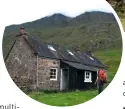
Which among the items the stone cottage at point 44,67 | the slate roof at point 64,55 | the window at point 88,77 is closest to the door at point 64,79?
the stone cottage at point 44,67

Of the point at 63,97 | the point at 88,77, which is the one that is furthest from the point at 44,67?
the point at 88,77

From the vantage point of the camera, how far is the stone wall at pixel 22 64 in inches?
356

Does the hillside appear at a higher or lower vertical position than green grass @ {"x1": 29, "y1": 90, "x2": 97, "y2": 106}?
higher

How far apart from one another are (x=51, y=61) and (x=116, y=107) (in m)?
0.97

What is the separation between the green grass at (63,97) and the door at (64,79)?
0.10m

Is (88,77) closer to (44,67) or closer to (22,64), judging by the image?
(44,67)

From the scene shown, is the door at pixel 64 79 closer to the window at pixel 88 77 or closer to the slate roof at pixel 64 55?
the slate roof at pixel 64 55

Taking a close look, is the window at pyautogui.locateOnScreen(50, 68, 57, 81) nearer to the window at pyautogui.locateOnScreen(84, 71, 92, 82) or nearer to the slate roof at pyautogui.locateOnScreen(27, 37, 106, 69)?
the slate roof at pyautogui.locateOnScreen(27, 37, 106, 69)

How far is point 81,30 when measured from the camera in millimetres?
9203

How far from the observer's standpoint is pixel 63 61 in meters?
9.18

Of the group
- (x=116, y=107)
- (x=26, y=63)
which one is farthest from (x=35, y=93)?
(x=116, y=107)

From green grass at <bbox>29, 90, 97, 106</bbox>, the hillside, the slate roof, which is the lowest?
green grass at <bbox>29, 90, 97, 106</bbox>

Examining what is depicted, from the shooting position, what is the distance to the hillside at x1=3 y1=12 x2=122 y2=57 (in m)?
9.20

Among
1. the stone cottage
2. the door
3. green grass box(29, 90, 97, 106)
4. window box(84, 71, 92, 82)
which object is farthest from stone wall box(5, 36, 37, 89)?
window box(84, 71, 92, 82)
